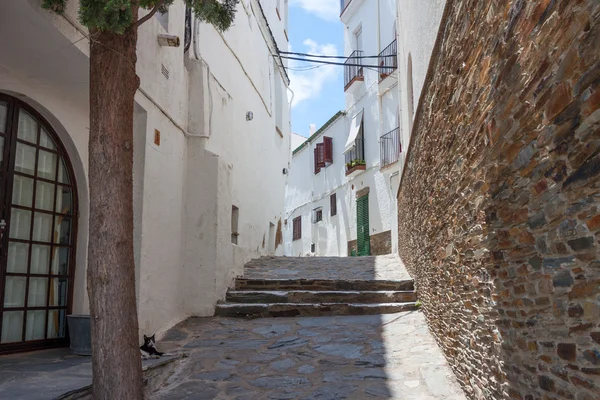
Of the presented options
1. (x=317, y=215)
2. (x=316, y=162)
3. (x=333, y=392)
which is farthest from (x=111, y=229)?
(x=317, y=215)

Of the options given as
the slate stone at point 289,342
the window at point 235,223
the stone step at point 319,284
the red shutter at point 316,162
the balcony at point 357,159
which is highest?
the red shutter at point 316,162

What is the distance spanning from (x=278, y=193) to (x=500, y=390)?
470 inches

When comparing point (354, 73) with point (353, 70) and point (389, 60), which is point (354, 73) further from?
point (389, 60)

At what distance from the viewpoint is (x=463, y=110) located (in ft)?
11.9

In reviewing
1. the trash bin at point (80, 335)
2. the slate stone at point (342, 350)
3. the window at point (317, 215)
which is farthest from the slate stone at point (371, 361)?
the window at point (317, 215)

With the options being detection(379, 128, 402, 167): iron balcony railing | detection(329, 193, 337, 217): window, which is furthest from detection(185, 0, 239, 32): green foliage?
detection(329, 193, 337, 217): window

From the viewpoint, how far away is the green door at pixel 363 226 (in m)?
16.4

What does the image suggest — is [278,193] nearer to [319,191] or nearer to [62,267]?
[319,191]

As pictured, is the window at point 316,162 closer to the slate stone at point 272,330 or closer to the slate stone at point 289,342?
the slate stone at point 272,330

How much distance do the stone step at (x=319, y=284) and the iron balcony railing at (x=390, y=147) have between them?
647 cm

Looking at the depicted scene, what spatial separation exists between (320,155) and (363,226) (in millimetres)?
4977

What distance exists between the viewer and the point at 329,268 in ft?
33.1

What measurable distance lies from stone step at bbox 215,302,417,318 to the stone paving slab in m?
2.43

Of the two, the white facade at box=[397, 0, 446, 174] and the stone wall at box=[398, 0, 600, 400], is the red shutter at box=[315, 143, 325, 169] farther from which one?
the stone wall at box=[398, 0, 600, 400]
